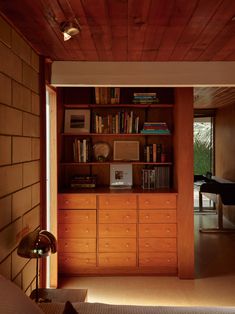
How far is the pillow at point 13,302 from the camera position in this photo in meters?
1.47

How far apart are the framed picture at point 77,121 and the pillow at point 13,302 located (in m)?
2.70

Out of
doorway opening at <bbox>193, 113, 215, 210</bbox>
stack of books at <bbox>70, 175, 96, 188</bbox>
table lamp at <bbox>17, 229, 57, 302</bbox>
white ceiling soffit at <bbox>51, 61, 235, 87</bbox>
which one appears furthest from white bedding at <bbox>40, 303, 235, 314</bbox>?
doorway opening at <bbox>193, 113, 215, 210</bbox>

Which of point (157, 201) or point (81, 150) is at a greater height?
point (81, 150)

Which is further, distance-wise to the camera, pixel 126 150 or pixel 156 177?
pixel 126 150

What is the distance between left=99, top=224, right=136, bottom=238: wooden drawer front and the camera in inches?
154

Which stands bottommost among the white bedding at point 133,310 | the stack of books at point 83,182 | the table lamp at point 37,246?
the white bedding at point 133,310

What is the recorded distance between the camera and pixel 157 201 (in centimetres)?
389

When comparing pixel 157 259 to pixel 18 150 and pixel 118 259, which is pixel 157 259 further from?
pixel 18 150

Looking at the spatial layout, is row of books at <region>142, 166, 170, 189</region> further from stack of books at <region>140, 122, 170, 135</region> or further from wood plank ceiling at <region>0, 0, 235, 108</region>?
wood plank ceiling at <region>0, 0, 235, 108</region>

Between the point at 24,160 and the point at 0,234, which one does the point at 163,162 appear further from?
the point at 0,234

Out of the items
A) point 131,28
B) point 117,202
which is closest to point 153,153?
point 117,202

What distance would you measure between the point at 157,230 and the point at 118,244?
46 cm

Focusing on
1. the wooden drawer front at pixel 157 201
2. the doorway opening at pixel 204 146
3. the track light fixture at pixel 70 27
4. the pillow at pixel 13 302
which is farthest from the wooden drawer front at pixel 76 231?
the doorway opening at pixel 204 146

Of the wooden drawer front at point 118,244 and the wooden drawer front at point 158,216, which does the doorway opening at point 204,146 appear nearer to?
the wooden drawer front at point 158,216
